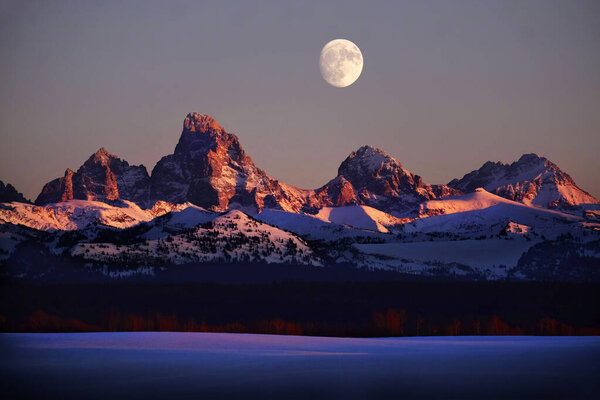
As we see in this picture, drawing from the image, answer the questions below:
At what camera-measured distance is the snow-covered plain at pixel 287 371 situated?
103m

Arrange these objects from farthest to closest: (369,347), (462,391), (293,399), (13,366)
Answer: (369,347)
(13,366)
(462,391)
(293,399)

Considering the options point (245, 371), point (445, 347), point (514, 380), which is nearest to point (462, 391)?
point (514, 380)

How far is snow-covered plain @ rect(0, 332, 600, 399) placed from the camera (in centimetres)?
10338

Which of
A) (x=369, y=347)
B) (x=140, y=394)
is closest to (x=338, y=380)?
(x=140, y=394)

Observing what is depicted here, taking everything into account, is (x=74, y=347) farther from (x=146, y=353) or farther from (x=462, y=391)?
(x=462, y=391)

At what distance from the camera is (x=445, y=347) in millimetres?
181500

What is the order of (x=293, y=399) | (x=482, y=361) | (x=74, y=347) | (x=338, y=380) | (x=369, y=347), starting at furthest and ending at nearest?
(x=369, y=347) → (x=74, y=347) → (x=482, y=361) → (x=338, y=380) → (x=293, y=399)

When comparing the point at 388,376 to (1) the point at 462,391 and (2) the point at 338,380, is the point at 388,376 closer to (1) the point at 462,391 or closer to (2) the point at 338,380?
(2) the point at 338,380

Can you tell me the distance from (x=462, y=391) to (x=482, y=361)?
39.5 meters

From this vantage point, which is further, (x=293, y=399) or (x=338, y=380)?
(x=338, y=380)

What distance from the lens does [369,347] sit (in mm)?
175000

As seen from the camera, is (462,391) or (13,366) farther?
(13,366)

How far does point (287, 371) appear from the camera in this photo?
124562 mm

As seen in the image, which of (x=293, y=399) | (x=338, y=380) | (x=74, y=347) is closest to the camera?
(x=293, y=399)
